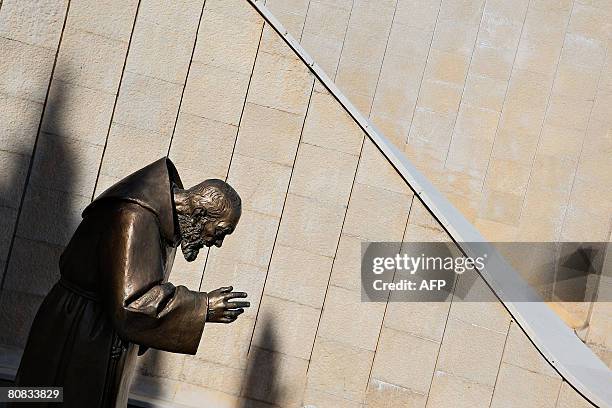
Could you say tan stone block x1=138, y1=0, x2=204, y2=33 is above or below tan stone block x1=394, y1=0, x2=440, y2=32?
below

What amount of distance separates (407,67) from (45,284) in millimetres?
6464

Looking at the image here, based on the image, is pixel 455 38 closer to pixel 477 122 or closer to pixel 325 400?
pixel 477 122

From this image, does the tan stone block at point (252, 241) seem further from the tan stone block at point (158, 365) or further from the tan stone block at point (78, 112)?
the tan stone block at point (78, 112)

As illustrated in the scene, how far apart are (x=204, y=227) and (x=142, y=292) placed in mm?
419

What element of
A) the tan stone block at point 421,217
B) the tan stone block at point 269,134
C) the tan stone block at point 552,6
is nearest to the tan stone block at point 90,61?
Answer: the tan stone block at point 269,134

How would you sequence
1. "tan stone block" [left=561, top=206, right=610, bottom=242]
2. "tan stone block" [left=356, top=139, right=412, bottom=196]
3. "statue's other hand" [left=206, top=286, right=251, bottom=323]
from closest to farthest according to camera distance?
"statue's other hand" [left=206, top=286, right=251, bottom=323], "tan stone block" [left=356, top=139, right=412, bottom=196], "tan stone block" [left=561, top=206, right=610, bottom=242]

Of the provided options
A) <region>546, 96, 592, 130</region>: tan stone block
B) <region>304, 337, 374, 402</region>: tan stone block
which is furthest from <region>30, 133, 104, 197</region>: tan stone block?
<region>546, 96, 592, 130</region>: tan stone block

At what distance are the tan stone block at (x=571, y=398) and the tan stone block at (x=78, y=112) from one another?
383 cm

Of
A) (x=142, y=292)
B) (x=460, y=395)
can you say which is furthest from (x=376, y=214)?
(x=142, y=292)

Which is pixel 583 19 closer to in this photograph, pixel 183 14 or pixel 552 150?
pixel 552 150

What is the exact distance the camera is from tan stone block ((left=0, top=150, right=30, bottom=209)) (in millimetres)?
6363

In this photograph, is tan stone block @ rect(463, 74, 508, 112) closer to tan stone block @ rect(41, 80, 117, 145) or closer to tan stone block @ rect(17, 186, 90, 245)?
tan stone block @ rect(41, 80, 117, 145)

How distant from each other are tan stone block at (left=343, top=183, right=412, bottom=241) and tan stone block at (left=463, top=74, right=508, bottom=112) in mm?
5365

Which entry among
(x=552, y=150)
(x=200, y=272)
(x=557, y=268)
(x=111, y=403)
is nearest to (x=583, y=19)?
(x=552, y=150)
